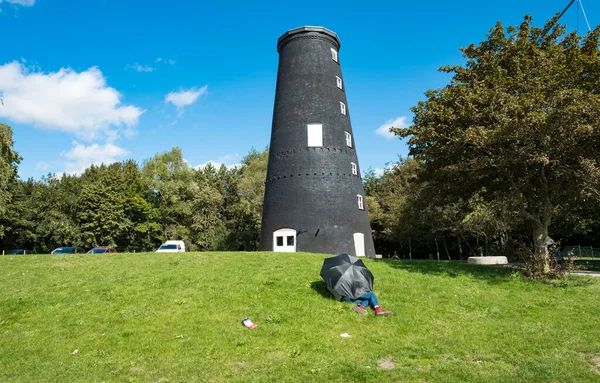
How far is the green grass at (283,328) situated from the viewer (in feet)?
21.8

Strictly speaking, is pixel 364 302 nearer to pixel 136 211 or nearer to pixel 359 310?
pixel 359 310

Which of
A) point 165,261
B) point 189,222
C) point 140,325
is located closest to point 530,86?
point 140,325

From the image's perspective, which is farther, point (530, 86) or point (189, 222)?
point (189, 222)

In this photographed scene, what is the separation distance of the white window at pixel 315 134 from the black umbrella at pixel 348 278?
1368 cm

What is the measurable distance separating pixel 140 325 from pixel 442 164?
1286 centimetres

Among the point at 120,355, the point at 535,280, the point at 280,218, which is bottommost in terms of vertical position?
the point at 120,355

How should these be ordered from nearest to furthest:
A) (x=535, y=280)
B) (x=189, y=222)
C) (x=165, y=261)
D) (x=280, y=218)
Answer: (x=535, y=280) → (x=165, y=261) → (x=280, y=218) → (x=189, y=222)

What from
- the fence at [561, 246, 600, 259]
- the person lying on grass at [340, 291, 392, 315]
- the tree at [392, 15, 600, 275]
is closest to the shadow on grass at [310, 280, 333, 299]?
the person lying on grass at [340, 291, 392, 315]

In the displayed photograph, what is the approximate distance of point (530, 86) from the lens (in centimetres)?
1344

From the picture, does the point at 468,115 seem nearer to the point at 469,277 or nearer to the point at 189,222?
the point at 469,277

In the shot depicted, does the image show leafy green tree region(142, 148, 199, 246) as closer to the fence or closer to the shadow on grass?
the shadow on grass

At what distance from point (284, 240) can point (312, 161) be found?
5047mm

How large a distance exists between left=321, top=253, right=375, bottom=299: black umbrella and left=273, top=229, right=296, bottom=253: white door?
1182 centimetres

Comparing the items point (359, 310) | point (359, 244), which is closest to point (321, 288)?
point (359, 310)
